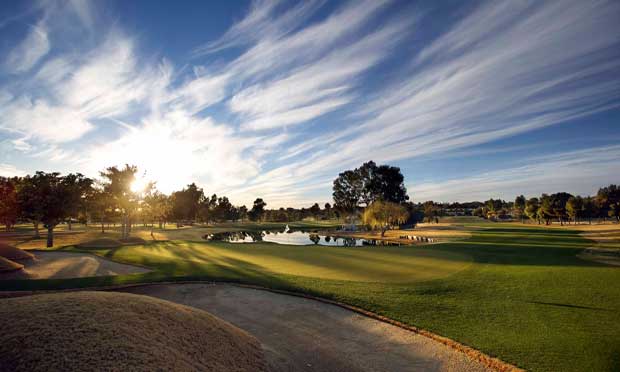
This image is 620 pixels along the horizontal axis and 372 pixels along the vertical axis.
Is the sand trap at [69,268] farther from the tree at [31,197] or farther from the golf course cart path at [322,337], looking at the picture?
the tree at [31,197]

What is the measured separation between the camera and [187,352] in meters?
4.77

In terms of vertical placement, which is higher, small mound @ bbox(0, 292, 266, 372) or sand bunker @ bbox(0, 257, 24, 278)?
Result: small mound @ bbox(0, 292, 266, 372)

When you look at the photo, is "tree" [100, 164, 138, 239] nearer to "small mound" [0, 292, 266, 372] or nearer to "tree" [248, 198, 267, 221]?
"small mound" [0, 292, 266, 372]

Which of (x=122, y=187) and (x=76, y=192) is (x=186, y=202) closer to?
(x=122, y=187)

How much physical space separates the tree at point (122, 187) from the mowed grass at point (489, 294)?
23912 mm

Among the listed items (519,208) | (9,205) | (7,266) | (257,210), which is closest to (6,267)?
(7,266)

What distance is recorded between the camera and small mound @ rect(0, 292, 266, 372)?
Result: 362 centimetres

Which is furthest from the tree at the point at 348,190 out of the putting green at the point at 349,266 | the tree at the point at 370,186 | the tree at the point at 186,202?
the putting green at the point at 349,266

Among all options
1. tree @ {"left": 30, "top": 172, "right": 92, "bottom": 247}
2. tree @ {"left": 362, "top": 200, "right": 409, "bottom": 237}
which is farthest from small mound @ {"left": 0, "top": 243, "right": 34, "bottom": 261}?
tree @ {"left": 362, "top": 200, "right": 409, "bottom": 237}

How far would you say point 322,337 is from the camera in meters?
7.94

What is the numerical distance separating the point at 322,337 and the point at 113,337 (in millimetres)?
5426

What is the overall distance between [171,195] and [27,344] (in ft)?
300

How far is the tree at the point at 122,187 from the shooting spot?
39344mm

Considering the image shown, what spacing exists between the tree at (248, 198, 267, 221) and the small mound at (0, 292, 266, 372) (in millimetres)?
126572
